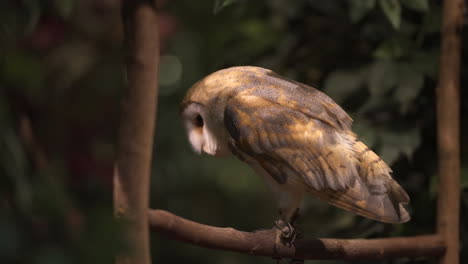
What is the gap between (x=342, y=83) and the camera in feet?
2.93

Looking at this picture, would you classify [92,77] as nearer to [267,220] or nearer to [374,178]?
[267,220]

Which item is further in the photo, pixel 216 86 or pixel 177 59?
pixel 177 59

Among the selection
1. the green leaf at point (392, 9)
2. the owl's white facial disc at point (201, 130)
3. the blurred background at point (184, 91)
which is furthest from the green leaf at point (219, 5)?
the green leaf at point (392, 9)

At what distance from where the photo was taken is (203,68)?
40.4 inches

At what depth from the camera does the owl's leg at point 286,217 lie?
0.62 meters

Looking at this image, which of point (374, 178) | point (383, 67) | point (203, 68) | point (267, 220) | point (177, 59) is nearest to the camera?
point (374, 178)

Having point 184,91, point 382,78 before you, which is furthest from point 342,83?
point 184,91

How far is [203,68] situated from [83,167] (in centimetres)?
23

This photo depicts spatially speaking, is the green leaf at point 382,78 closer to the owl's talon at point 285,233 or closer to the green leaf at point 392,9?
the green leaf at point 392,9

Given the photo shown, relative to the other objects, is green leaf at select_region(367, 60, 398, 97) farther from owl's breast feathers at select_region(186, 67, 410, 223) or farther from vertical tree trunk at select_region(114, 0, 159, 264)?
vertical tree trunk at select_region(114, 0, 159, 264)

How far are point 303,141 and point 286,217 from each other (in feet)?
0.25

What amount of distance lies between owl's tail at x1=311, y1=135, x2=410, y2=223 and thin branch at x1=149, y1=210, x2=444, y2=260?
0.06m

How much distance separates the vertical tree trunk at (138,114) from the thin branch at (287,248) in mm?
57

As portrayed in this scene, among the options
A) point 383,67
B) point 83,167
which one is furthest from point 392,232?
point 83,167
